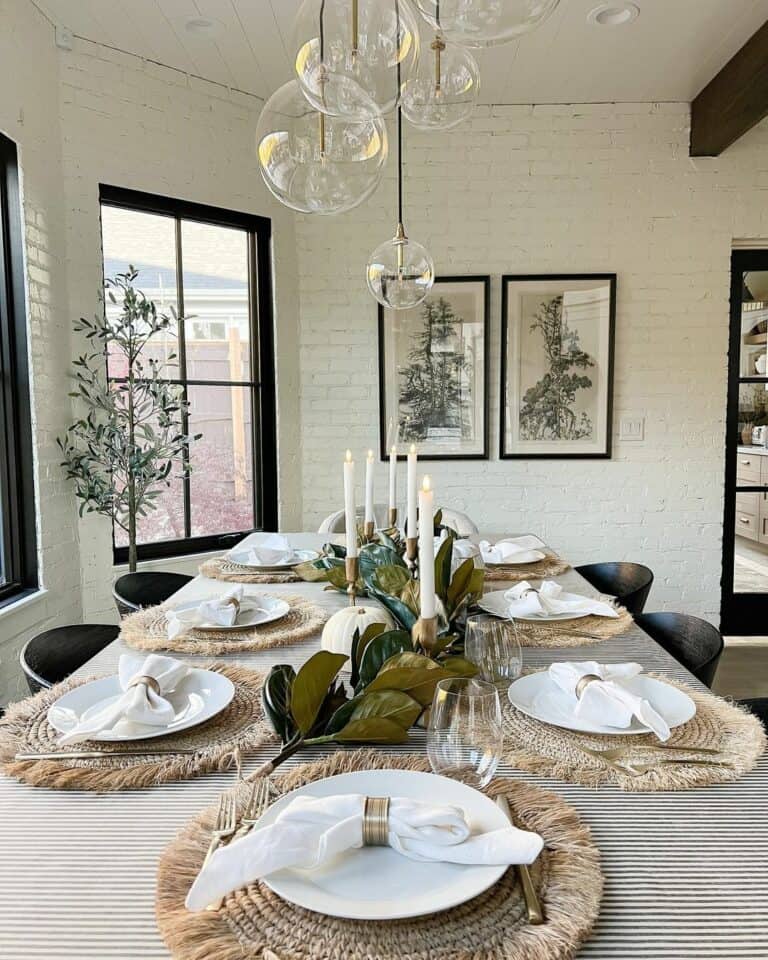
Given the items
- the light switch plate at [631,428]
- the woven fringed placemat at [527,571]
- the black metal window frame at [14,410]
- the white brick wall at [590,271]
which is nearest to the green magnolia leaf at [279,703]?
the woven fringed placemat at [527,571]

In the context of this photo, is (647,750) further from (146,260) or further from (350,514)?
(146,260)

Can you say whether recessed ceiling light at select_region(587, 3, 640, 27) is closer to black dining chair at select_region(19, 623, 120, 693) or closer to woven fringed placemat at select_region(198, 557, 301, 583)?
woven fringed placemat at select_region(198, 557, 301, 583)

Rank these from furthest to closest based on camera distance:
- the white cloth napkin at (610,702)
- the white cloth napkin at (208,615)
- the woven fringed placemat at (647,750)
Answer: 1. the white cloth napkin at (208,615)
2. the white cloth napkin at (610,702)
3. the woven fringed placemat at (647,750)

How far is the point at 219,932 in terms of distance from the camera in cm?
64

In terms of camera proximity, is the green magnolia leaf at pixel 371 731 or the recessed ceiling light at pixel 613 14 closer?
the green magnolia leaf at pixel 371 731

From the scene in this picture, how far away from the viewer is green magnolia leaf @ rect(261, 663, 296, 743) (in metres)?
1.04

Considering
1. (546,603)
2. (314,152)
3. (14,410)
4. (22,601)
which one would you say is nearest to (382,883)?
(546,603)

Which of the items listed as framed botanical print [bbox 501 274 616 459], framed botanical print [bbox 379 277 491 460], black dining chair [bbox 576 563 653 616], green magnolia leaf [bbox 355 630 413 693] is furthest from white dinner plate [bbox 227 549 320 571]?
framed botanical print [bbox 501 274 616 459]

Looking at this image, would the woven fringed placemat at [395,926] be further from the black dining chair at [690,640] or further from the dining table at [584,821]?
the black dining chair at [690,640]

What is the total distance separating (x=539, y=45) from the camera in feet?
10.2

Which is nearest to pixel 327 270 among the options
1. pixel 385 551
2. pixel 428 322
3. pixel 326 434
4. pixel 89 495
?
pixel 428 322

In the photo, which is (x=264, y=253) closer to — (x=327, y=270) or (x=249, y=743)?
(x=327, y=270)

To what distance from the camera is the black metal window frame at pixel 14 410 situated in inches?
106

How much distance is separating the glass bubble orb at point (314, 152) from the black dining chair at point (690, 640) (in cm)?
134
